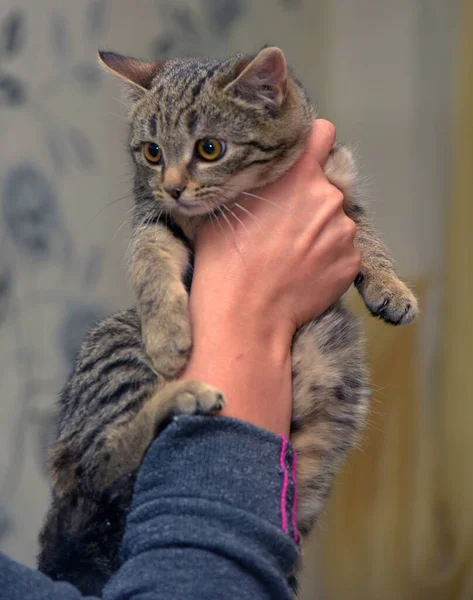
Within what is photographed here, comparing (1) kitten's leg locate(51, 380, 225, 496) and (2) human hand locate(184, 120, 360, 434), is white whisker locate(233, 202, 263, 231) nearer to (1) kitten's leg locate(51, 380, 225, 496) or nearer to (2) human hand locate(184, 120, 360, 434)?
(2) human hand locate(184, 120, 360, 434)

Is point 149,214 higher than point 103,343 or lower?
higher

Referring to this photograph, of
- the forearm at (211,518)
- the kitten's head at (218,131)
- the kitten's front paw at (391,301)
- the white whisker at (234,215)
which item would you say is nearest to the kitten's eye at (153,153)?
the kitten's head at (218,131)

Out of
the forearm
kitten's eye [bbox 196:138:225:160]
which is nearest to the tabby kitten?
kitten's eye [bbox 196:138:225:160]

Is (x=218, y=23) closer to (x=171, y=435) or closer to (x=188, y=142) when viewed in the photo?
(x=188, y=142)

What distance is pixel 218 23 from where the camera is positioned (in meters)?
1.74

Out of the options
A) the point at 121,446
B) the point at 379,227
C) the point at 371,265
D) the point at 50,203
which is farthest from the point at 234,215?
the point at 379,227

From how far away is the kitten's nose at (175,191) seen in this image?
897 mm

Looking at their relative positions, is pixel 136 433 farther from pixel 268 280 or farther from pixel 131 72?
pixel 131 72

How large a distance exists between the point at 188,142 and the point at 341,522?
4.05ft

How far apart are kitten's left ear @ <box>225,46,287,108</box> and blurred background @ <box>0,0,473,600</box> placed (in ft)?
1.79

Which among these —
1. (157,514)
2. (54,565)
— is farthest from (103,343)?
(157,514)

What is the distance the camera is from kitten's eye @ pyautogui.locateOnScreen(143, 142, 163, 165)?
967mm

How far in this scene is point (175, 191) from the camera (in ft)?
2.95

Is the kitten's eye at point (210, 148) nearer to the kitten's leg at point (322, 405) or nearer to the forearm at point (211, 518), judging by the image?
the kitten's leg at point (322, 405)
